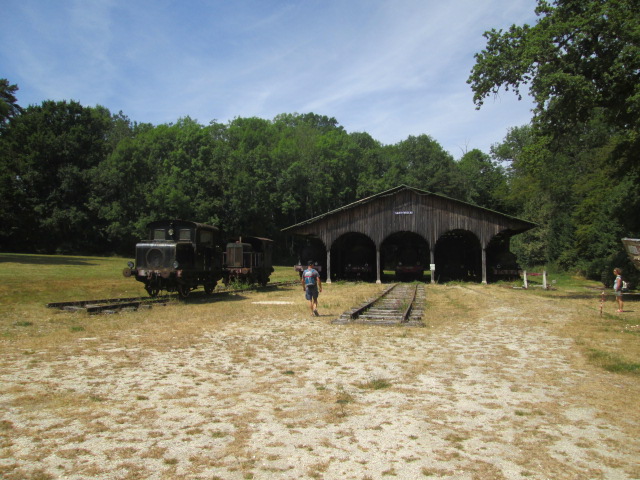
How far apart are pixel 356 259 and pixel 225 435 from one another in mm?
36331

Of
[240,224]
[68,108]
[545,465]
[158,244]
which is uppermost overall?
[68,108]

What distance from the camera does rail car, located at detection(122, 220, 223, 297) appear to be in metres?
18.2

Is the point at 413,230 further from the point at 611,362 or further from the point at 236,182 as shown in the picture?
the point at 236,182

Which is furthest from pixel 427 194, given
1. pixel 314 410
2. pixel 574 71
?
pixel 314 410

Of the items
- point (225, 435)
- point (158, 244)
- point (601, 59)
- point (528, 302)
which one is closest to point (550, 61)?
point (601, 59)

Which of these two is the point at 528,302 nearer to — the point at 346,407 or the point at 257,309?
the point at 257,309

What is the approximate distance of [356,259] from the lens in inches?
1612

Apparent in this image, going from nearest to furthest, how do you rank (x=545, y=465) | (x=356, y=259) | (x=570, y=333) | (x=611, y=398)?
(x=545, y=465) → (x=611, y=398) → (x=570, y=333) → (x=356, y=259)

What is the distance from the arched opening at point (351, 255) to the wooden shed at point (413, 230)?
0.09 m

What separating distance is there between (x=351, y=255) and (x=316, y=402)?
115 ft

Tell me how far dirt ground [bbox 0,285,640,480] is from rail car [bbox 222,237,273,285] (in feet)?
50.4

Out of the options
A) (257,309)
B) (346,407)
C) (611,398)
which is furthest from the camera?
(257,309)

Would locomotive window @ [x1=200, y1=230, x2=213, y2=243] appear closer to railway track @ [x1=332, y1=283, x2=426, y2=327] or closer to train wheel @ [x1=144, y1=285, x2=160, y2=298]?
train wheel @ [x1=144, y1=285, x2=160, y2=298]

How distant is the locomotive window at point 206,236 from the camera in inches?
794
